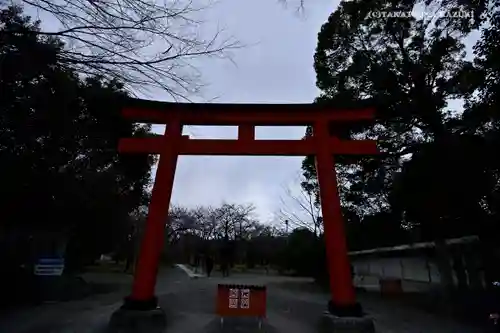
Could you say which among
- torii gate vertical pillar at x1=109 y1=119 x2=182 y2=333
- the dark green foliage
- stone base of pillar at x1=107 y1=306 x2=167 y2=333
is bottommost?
stone base of pillar at x1=107 y1=306 x2=167 y2=333

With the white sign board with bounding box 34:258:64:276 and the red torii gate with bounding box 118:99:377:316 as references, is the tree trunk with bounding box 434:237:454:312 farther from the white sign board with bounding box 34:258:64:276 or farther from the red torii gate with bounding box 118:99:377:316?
the white sign board with bounding box 34:258:64:276

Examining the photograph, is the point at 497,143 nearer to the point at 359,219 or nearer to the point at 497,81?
the point at 497,81

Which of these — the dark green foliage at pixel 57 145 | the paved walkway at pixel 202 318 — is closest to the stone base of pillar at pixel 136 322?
the paved walkway at pixel 202 318

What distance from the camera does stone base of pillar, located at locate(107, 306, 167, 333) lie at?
31.8ft

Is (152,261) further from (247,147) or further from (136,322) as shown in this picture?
(247,147)

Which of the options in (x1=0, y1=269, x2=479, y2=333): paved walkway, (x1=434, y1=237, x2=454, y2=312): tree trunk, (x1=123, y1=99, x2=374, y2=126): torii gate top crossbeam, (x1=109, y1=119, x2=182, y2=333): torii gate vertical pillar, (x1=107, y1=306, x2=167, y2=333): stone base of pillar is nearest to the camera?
(x1=107, y1=306, x2=167, y2=333): stone base of pillar

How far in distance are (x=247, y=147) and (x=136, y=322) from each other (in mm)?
4854

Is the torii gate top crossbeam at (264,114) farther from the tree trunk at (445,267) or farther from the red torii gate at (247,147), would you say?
the tree trunk at (445,267)

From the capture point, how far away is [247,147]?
11.2 meters

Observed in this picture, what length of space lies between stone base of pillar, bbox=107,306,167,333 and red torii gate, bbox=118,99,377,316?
17.2 inches

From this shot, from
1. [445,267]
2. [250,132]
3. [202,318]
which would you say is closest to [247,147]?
[250,132]

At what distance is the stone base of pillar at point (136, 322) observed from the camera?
9.68 meters

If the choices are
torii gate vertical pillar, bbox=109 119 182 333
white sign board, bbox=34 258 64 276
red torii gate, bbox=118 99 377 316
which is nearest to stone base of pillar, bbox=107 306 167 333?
torii gate vertical pillar, bbox=109 119 182 333

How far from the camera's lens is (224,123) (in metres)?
11.4
